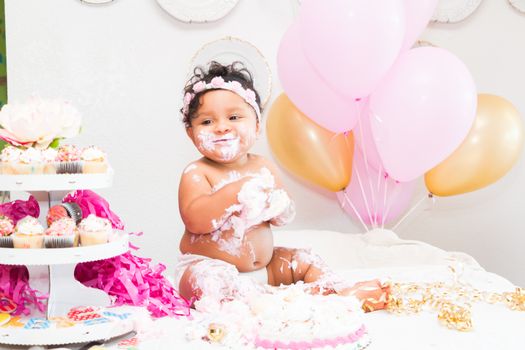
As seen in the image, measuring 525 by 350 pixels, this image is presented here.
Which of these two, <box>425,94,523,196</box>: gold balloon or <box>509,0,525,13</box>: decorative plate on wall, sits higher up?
<box>509,0,525,13</box>: decorative plate on wall

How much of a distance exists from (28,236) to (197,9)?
1632 millimetres

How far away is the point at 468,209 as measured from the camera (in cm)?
291

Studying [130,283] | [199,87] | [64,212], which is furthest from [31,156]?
[199,87]

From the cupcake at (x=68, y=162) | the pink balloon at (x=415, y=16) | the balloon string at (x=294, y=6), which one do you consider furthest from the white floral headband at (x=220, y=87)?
the balloon string at (x=294, y=6)

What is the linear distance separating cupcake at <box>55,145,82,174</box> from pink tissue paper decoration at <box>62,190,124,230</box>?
13 cm

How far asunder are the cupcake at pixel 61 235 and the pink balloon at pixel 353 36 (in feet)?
3.68

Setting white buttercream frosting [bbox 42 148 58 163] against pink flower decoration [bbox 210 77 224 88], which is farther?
pink flower decoration [bbox 210 77 224 88]

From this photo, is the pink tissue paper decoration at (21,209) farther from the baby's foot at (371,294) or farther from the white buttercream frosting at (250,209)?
the baby's foot at (371,294)

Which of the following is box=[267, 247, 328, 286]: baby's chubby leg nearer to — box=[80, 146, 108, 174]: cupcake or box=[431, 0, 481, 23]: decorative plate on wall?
box=[80, 146, 108, 174]: cupcake

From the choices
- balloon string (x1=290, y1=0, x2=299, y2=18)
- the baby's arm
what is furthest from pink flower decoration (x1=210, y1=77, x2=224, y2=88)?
balloon string (x1=290, y1=0, x2=299, y2=18)

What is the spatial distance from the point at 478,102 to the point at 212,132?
1.20 meters

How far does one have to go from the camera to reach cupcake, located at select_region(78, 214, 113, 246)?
3.94 feet

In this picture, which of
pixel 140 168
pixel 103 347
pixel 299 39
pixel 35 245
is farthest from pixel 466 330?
pixel 140 168

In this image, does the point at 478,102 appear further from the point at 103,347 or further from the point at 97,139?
the point at 103,347
